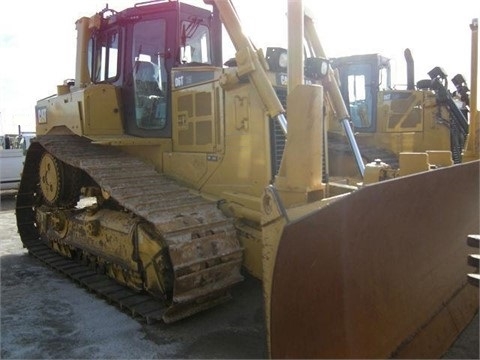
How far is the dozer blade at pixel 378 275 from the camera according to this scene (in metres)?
2.07

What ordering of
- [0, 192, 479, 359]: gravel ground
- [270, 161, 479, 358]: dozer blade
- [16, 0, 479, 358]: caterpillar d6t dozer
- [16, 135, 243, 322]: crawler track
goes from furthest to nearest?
1. [16, 135, 243, 322]: crawler track
2. [0, 192, 479, 359]: gravel ground
3. [16, 0, 479, 358]: caterpillar d6t dozer
4. [270, 161, 479, 358]: dozer blade

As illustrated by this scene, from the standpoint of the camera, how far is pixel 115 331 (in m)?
3.55

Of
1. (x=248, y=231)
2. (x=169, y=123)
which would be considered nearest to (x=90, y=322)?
(x=248, y=231)

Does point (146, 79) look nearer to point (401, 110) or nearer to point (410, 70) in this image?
point (401, 110)

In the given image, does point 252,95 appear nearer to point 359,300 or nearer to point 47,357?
point 359,300

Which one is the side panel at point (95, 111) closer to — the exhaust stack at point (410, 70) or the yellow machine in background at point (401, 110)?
the yellow machine in background at point (401, 110)

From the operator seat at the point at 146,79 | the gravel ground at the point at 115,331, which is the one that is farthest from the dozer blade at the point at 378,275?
the operator seat at the point at 146,79

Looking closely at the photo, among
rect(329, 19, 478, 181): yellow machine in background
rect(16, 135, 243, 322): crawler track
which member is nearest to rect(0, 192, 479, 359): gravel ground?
rect(16, 135, 243, 322): crawler track

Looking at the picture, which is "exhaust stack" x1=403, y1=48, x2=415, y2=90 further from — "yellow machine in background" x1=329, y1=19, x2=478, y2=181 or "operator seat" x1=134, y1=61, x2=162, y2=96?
"operator seat" x1=134, y1=61, x2=162, y2=96

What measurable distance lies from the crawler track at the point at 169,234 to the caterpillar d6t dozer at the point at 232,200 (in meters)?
0.02

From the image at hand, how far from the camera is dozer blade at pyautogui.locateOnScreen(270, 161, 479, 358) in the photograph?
6.81 ft

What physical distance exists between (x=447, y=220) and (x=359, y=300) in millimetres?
1275

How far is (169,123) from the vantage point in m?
4.86

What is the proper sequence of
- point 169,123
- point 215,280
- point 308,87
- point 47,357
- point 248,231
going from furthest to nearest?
point 169,123, point 248,231, point 215,280, point 47,357, point 308,87
